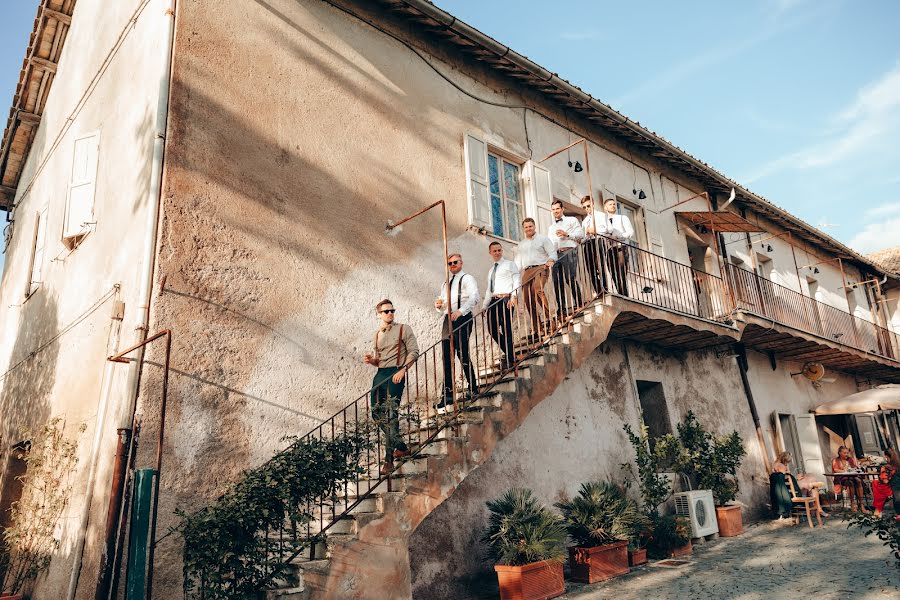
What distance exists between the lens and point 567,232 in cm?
918

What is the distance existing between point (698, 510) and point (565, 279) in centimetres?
438

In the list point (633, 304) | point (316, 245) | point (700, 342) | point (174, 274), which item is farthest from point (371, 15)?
point (700, 342)

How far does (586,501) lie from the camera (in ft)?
26.7

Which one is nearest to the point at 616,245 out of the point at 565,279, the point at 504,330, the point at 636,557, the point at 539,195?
the point at 565,279

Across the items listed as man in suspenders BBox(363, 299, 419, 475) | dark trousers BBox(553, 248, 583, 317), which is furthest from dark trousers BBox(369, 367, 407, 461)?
dark trousers BBox(553, 248, 583, 317)

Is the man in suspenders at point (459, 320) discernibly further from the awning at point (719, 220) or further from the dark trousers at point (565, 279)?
the awning at point (719, 220)

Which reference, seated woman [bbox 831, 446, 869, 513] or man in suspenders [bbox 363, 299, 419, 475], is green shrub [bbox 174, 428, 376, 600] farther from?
seated woman [bbox 831, 446, 869, 513]

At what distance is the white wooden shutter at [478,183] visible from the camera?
9586 mm

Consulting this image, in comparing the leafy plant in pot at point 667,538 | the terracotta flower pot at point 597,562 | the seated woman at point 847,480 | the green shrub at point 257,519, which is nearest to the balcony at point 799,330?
the seated woman at point 847,480

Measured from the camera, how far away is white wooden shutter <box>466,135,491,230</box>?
9586mm

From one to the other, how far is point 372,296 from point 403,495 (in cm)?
275

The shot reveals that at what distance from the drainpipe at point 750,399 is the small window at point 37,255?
1271 centimetres

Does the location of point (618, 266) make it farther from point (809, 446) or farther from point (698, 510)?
point (809, 446)

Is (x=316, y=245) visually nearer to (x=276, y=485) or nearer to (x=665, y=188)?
(x=276, y=485)
